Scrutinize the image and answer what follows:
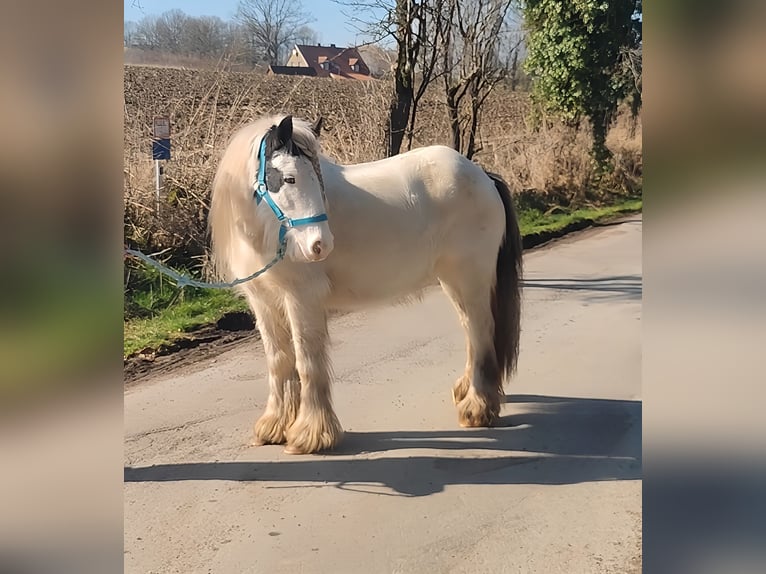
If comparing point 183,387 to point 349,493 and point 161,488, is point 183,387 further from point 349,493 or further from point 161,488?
point 349,493

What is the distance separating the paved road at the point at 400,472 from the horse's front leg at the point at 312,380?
0.10 meters

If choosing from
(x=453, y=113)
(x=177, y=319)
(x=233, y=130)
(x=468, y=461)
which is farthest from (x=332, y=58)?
(x=468, y=461)

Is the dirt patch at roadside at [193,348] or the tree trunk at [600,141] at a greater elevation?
the tree trunk at [600,141]

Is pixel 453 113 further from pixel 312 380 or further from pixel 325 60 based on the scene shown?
pixel 312 380

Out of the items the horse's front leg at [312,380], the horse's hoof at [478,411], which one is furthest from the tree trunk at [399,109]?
the horse's front leg at [312,380]

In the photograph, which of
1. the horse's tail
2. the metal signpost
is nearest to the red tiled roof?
the metal signpost

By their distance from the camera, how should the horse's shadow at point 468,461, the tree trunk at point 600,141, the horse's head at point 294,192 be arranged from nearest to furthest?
the horse's head at point 294,192
the horse's shadow at point 468,461
the tree trunk at point 600,141

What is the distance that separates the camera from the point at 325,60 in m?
8.70

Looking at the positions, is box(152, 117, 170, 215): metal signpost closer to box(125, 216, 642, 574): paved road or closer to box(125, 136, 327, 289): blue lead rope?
box(125, 216, 642, 574): paved road

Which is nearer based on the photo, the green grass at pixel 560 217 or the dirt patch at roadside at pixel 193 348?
the dirt patch at roadside at pixel 193 348

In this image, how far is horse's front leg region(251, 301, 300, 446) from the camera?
3.53 meters

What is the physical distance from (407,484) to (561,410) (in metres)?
1.33

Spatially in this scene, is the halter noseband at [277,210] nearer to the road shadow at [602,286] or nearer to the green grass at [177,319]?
the green grass at [177,319]

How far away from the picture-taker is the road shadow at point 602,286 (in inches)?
260
